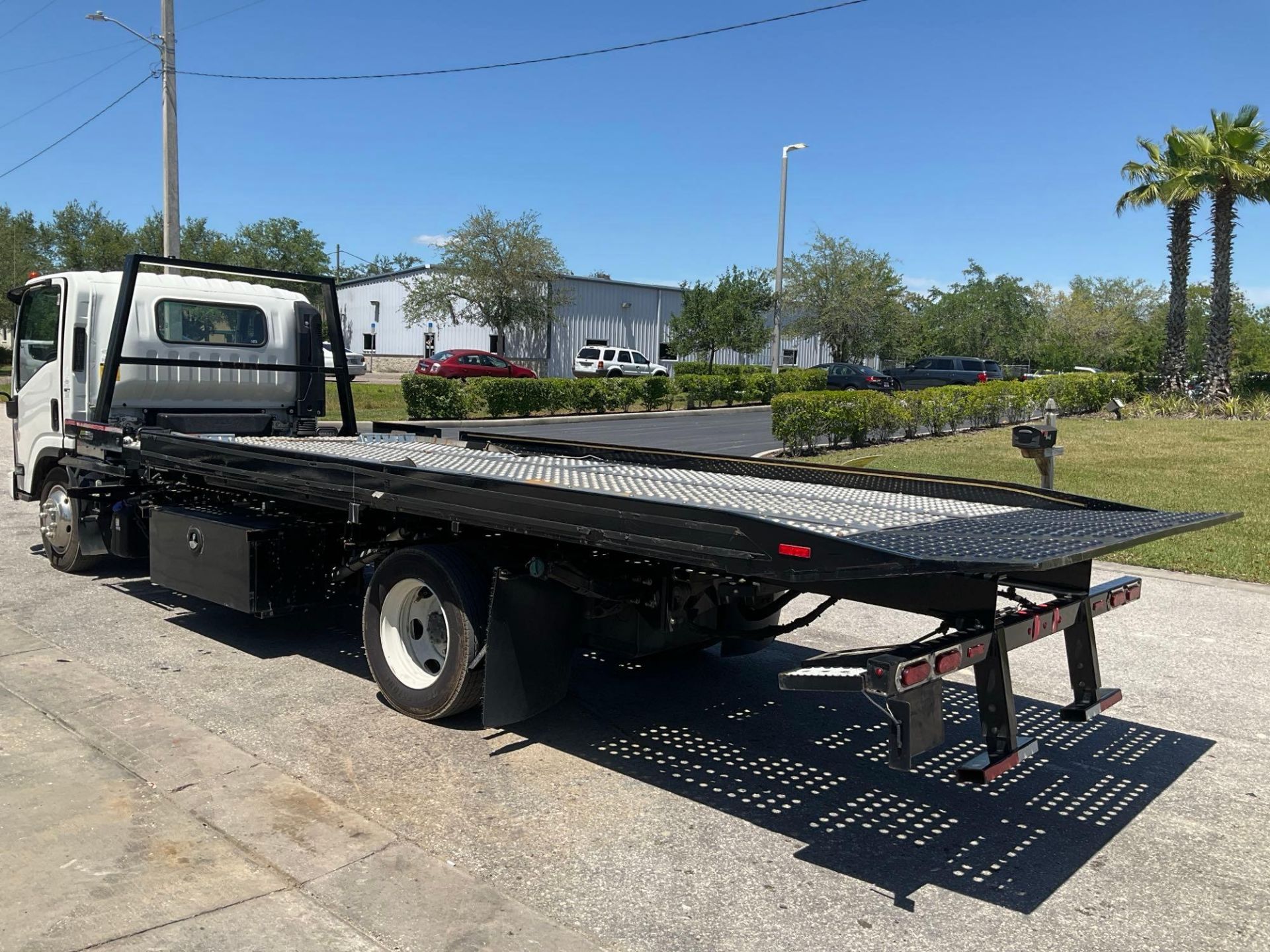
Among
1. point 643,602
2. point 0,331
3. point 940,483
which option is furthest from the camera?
point 0,331

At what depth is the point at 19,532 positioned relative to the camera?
10.6 m

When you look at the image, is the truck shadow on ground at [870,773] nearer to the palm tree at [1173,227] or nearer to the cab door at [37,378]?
the cab door at [37,378]

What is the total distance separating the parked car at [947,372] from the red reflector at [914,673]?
36.6 metres

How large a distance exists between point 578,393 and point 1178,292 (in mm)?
16193

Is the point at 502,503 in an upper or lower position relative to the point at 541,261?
lower

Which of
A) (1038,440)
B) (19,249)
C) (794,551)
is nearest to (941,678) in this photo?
(794,551)

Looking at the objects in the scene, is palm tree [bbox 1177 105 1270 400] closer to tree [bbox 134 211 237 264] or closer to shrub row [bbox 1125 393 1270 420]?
shrub row [bbox 1125 393 1270 420]

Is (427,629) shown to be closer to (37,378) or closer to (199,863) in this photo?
(199,863)

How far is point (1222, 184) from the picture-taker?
26531 millimetres

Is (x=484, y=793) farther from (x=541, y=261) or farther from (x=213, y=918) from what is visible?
(x=541, y=261)

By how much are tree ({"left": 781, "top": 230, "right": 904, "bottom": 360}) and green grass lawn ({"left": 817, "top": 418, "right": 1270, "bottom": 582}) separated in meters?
29.7

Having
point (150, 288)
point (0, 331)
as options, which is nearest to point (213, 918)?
point (150, 288)

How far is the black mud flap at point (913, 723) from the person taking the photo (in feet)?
11.7

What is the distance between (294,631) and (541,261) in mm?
41422
